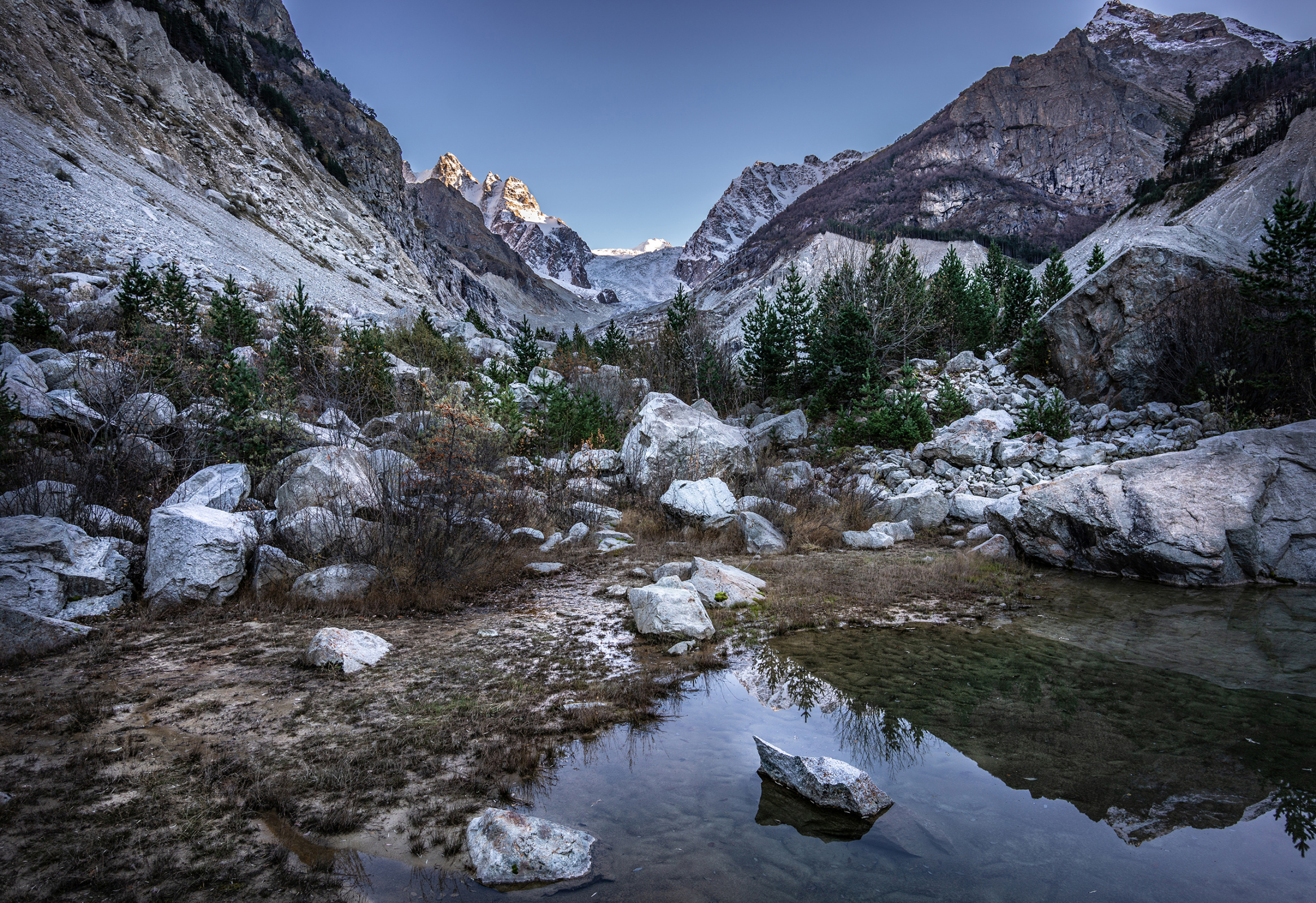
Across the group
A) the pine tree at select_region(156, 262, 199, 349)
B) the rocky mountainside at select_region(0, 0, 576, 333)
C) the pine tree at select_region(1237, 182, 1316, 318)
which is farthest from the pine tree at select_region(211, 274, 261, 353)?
the pine tree at select_region(1237, 182, 1316, 318)

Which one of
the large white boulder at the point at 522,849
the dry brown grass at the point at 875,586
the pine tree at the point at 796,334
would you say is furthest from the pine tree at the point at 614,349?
the large white boulder at the point at 522,849

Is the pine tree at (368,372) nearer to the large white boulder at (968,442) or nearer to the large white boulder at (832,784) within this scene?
the large white boulder at (832,784)

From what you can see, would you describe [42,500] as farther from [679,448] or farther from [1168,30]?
[1168,30]

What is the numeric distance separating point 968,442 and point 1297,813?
39.0 ft

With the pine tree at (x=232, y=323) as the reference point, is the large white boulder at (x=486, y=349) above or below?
above

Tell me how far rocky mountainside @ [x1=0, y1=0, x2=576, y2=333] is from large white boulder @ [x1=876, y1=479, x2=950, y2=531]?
809 inches

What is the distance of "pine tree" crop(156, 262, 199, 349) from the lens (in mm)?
12445

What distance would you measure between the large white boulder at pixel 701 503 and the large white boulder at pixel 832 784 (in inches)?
290

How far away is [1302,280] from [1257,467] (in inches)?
370

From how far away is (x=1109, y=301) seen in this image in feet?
48.8

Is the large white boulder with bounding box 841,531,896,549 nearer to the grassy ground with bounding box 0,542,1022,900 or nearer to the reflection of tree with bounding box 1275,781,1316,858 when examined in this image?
the grassy ground with bounding box 0,542,1022,900

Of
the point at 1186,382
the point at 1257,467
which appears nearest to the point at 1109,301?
the point at 1186,382

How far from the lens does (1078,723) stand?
354 centimetres

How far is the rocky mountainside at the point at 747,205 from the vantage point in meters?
158
